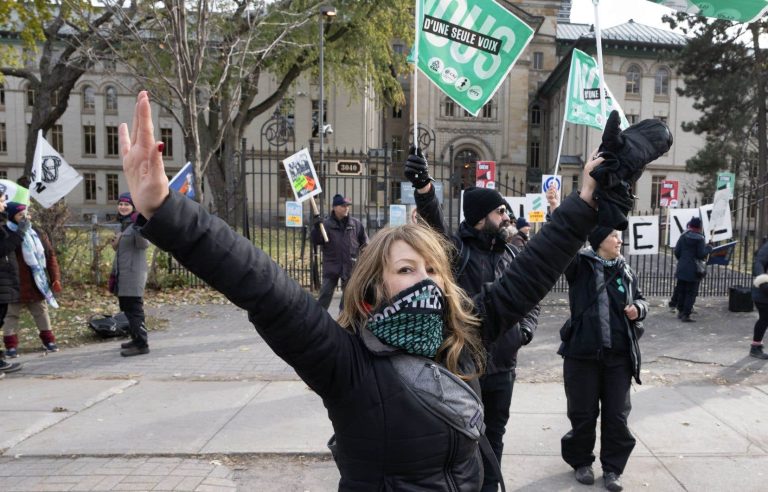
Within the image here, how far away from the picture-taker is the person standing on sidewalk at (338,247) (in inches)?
357

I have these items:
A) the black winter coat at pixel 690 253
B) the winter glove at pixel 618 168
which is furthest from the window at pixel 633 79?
the winter glove at pixel 618 168

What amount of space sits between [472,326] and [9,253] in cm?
655

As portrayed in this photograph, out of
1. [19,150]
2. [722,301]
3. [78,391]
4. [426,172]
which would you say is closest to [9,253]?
[78,391]

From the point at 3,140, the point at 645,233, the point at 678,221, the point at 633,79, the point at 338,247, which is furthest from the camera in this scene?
the point at 3,140

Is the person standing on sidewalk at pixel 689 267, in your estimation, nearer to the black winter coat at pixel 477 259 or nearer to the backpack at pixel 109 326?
the black winter coat at pixel 477 259

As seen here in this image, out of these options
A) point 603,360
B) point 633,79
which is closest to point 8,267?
point 603,360

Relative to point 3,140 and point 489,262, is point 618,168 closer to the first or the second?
point 489,262

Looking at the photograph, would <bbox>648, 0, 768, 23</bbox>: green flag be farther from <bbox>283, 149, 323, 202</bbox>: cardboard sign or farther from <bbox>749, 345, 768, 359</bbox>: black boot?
<bbox>283, 149, 323, 202</bbox>: cardboard sign

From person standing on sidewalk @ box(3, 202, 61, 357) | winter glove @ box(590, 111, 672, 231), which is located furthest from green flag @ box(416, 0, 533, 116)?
person standing on sidewalk @ box(3, 202, 61, 357)

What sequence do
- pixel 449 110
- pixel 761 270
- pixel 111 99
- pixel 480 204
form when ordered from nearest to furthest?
pixel 480 204
pixel 761 270
pixel 111 99
pixel 449 110

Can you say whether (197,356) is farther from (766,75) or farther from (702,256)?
(766,75)

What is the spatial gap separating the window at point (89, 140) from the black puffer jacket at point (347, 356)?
51854 mm

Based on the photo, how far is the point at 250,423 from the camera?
5.07m

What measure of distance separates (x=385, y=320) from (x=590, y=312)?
2.91 meters
